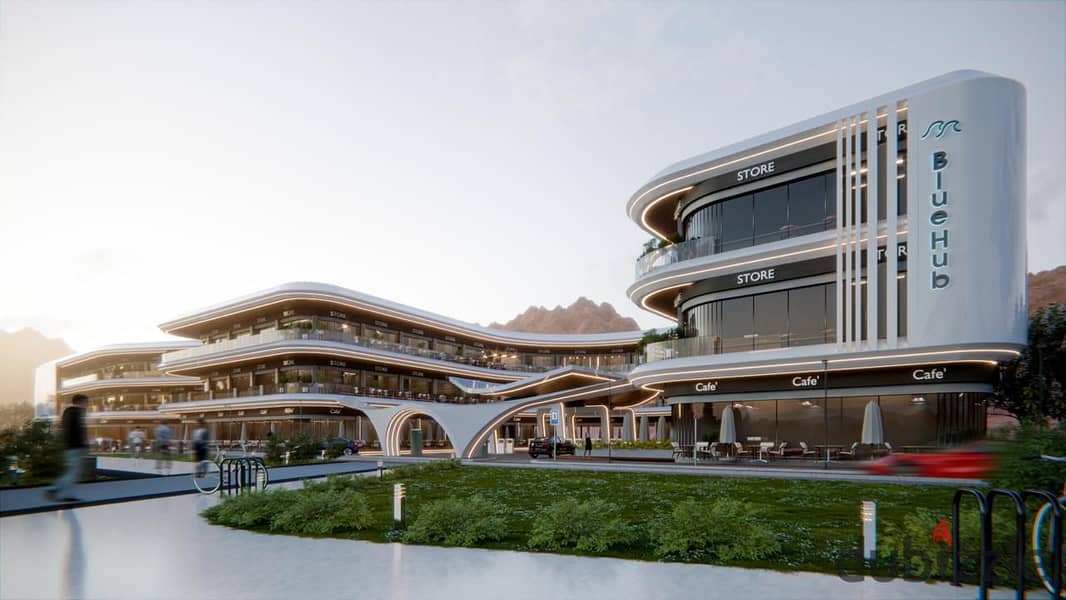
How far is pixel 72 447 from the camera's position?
549 inches

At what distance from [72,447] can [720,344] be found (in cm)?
2647

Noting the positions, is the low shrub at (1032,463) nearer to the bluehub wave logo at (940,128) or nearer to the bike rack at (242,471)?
the bike rack at (242,471)

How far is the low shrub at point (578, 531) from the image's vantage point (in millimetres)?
10469

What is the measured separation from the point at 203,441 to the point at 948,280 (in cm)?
2736

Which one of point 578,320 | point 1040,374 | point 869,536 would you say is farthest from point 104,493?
point 578,320

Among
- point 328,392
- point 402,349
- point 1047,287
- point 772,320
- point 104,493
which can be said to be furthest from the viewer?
point 1047,287

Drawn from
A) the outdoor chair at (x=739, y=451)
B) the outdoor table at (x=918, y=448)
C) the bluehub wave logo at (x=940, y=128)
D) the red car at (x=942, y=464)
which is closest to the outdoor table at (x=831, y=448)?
the outdoor table at (x=918, y=448)

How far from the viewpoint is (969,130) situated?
87.2 feet

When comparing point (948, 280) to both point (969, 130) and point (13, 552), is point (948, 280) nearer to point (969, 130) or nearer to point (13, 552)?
point (969, 130)

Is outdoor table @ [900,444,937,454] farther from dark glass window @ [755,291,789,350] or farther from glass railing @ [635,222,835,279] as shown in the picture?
glass railing @ [635,222,835,279]

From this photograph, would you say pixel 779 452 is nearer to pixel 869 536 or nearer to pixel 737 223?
pixel 737 223

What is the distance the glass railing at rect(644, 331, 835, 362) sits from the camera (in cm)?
3070

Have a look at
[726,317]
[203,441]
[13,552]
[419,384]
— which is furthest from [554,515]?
[419,384]

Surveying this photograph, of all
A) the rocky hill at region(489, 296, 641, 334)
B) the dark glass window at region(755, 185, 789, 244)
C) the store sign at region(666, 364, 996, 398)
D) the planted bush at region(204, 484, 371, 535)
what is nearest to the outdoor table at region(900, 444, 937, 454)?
the store sign at region(666, 364, 996, 398)
